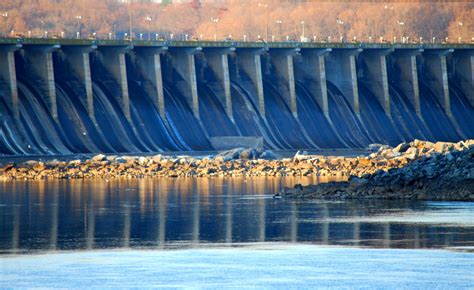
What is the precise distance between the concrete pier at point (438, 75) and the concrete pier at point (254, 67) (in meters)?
16.5

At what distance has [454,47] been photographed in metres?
100

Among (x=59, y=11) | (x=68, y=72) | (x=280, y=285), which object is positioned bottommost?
(x=280, y=285)

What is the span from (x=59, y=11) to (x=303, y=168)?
10071 centimetres

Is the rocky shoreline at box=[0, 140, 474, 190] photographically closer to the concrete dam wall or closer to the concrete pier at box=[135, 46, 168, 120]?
the concrete dam wall

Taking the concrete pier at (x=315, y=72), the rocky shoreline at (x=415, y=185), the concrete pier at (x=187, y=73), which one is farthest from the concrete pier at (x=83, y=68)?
the rocky shoreline at (x=415, y=185)

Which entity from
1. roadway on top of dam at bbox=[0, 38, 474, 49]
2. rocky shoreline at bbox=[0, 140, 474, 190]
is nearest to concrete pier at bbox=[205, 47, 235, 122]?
roadway on top of dam at bbox=[0, 38, 474, 49]

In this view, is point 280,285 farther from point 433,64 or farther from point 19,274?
point 433,64

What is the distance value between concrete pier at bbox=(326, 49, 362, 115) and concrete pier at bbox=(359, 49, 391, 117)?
6.11 feet

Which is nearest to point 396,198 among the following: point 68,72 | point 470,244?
point 470,244

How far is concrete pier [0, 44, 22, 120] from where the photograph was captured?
231 feet

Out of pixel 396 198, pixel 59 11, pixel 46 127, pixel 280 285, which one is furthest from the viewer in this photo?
pixel 59 11

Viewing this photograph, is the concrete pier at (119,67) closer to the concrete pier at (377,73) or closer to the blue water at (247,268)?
the concrete pier at (377,73)

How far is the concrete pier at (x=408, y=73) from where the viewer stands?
311 feet

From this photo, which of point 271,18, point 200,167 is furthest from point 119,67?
point 271,18
